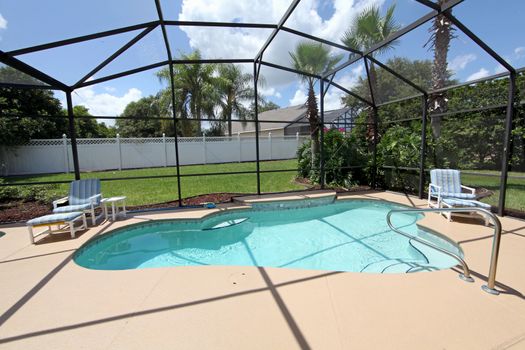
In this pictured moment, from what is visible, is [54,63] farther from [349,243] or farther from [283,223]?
[349,243]

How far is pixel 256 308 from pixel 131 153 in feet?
43.5

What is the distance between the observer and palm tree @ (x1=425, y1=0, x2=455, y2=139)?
6371 millimetres

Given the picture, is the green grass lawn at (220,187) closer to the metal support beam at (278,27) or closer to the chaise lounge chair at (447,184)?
the chaise lounge chair at (447,184)

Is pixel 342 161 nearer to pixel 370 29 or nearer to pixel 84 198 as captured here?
pixel 370 29

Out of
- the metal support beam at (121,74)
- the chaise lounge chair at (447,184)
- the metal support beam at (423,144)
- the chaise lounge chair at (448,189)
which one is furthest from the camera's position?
the metal support beam at (423,144)

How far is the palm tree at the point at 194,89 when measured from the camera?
14453 millimetres

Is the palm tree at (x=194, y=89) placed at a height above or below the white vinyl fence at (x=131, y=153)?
above

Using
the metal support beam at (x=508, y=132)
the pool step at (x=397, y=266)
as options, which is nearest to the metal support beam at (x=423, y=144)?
the metal support beam at (x=508, y=132)

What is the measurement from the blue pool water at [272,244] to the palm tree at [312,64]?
3375 millimetres

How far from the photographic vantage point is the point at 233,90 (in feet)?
54.2

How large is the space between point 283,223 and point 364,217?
1.98m

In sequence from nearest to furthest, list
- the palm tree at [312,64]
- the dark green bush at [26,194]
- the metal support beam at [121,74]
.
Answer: the metal support beam at [121,74] → the dark green bush at [26,194] → the palm tree at [312,64]

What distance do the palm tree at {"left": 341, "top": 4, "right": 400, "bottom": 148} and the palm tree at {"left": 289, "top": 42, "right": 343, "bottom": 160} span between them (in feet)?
2.19

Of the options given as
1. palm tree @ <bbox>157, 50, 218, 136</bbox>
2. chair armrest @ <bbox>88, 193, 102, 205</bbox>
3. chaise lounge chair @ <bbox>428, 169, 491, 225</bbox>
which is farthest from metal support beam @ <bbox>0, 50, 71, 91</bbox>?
palm tree @ <bbox>157, 50, 218, 136</bbox>
